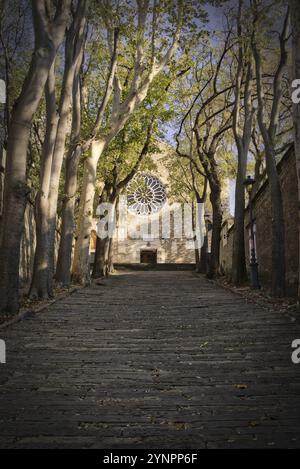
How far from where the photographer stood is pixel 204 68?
18.4 metres

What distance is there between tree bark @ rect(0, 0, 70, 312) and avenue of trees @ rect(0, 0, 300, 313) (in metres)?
0.02

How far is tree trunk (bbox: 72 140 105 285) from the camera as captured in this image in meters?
14.0

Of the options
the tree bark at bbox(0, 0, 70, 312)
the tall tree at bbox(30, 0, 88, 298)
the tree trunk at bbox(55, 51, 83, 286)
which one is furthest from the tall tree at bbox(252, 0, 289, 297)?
the tree bark at bbox(0, 0, 70, 312)

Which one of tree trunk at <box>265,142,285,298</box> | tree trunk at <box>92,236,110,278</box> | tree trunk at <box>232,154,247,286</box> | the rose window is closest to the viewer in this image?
tree trunk at <box>265,142,285,298</box>

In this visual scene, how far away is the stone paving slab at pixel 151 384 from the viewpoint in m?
2.71

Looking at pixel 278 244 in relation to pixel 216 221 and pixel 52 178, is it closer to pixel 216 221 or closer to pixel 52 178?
pixel 52 178

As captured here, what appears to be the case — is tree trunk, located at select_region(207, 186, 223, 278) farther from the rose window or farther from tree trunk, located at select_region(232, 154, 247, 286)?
the rose window

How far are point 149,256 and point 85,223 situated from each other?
100ft

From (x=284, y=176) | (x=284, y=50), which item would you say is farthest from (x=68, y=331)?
A: (x=284, y=50)

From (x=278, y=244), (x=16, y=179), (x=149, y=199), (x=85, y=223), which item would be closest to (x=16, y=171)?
(x=16, y=179)

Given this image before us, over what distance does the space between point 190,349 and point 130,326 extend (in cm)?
185

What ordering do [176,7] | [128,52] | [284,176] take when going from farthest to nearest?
[128,52] → [176,7] → [284,176]

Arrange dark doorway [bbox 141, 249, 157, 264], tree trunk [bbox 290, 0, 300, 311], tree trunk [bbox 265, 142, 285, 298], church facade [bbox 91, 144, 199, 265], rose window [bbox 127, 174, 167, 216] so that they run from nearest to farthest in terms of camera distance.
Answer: tree trunk [bbox 290, 0, 300, 311]
tree trunk [bbox 265, 142, 285, 298]
church facade [bbox 91, 144, 199, 265]
rose window [bbox 127, 174, 167, 216]
dark doorway [bbox 141, 249, 157, 264]

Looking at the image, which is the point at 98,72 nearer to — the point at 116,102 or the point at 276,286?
the point at 116,102
